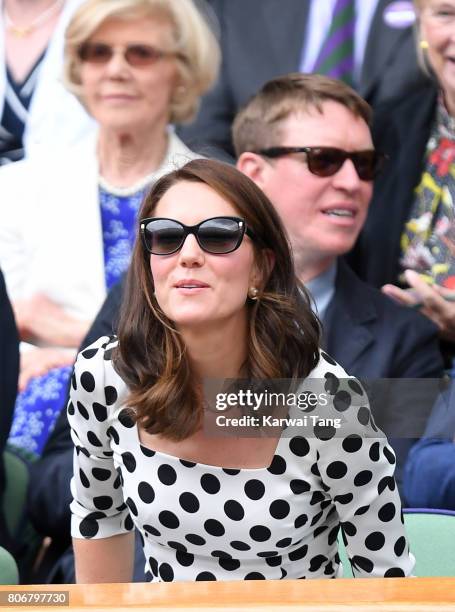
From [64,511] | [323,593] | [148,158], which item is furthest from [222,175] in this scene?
[148,158]

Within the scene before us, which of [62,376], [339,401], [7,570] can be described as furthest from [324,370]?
[62,376]

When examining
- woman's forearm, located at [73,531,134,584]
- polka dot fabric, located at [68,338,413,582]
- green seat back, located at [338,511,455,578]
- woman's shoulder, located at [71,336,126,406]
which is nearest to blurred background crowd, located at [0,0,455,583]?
green seat back, located at [338,511,455,578]

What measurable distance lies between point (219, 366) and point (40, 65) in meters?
1.60

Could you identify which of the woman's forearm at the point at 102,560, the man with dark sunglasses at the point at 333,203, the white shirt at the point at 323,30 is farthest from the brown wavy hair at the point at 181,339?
the white shirt at the point at 323,30

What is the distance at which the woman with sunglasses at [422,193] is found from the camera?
268cm

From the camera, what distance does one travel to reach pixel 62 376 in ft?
9.41

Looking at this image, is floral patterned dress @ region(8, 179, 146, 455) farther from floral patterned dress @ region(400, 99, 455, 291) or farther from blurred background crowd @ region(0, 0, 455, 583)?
floral patterned dress @ region(400, 99, 455, 291)

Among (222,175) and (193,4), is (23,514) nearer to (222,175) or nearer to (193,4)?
(222,175)

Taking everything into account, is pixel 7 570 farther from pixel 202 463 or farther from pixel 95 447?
pixel 202 463

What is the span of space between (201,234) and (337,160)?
1.03 meters

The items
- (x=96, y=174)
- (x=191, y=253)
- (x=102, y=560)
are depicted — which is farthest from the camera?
(x=96, y=174)

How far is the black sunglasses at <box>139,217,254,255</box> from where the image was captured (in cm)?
163

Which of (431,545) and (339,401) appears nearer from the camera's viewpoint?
(339,401)

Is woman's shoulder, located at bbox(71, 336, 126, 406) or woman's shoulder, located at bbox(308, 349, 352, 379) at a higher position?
woman's shoulder, located at bbox(308, 349, 352, 379)
